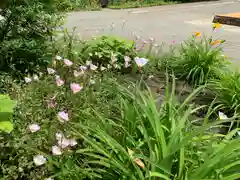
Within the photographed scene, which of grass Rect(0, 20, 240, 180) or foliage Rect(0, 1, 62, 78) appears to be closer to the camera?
grass Rect(0, 20, 240, 180)

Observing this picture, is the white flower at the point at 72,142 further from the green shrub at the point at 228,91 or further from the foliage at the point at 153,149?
the green shrub at the point at 228,91

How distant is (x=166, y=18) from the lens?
14.6m

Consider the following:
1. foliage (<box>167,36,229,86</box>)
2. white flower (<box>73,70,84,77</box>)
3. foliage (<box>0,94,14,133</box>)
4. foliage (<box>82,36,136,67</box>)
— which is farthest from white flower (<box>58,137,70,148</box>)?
foliage (<box>167,36,229,86</box>)

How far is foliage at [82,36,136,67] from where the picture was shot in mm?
4594

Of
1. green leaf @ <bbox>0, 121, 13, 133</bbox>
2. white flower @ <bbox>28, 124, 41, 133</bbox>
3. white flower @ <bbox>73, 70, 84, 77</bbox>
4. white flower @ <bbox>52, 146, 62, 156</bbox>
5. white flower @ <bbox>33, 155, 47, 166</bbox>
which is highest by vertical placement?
green leaf @ <bbox>0, 121, 13, 133</bbox>

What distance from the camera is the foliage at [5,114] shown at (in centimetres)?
245

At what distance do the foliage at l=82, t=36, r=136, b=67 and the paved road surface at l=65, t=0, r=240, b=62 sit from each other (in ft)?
11.3

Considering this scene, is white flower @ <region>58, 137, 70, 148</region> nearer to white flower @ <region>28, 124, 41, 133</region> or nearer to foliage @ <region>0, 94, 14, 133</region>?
white flower @ <region>28, 124, 41, 133</region>

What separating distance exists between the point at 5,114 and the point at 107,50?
7.30ft

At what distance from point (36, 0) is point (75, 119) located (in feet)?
4.77

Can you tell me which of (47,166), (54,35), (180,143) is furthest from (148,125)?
(54,35)

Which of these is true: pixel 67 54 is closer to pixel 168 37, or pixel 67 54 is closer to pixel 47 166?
pixel 47 166

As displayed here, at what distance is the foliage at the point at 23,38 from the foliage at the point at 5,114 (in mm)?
1221

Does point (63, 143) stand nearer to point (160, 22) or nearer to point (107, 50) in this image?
point (107, 50)
